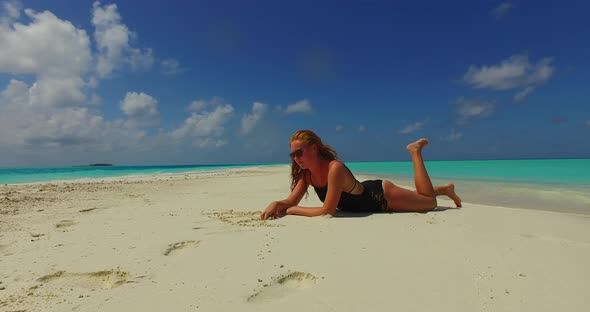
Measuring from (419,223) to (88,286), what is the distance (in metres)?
3.19

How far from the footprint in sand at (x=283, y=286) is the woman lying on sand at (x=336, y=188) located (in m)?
1.79

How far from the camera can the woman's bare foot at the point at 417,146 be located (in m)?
4.53

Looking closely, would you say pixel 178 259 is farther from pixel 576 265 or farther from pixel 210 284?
pixel 576 265

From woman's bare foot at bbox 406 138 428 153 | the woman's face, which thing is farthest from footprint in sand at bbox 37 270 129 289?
woman's bare foot at bbox 406 138 428 153

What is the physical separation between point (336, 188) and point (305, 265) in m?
1.66

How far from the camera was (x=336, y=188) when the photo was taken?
377cm

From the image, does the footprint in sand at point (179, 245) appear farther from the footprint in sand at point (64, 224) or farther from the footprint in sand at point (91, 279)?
the footprint in sand at point (64, 224)

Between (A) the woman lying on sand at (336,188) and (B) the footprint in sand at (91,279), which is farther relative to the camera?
(A) the woman lying on sand at (336,188)

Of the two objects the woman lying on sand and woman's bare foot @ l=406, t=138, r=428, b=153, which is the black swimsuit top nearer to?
the woman lying on sand

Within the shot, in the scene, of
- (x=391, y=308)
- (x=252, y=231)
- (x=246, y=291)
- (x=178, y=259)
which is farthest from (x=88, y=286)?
(x=391, y=308)

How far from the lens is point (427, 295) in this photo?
5.68ft

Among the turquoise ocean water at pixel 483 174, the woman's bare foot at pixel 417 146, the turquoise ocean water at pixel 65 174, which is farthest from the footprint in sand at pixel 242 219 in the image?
the turquoise ocean water at pixel 65 174

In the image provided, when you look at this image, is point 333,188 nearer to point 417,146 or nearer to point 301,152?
point 301,152

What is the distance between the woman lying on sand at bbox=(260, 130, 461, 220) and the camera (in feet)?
12.7
